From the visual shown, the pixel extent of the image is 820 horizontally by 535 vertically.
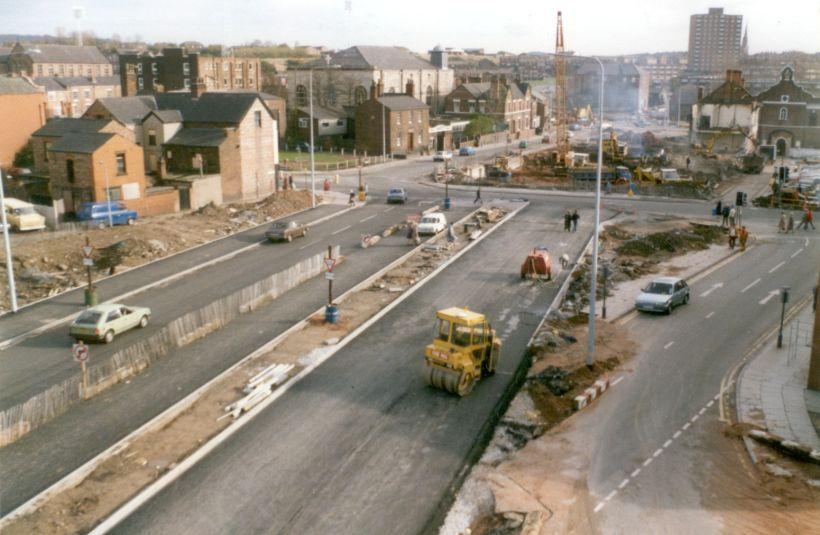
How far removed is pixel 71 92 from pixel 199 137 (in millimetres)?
49888

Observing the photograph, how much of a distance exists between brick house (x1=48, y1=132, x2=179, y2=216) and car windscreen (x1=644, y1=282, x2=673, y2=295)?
34194mm

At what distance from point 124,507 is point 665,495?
41.7 feet

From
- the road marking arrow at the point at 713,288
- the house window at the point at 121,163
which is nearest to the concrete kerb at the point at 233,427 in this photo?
the road marking arrow at the point at 713,288

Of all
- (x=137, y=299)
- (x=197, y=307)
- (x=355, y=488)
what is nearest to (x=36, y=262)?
(x=137, y=299)

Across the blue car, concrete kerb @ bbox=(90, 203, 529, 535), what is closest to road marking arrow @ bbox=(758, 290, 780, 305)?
concrete kerb @ bbox=(90, 203, 529, 535)

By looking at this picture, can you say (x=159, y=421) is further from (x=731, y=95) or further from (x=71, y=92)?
(x=731, y=95)

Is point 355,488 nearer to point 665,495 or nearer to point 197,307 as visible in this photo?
point 665,495

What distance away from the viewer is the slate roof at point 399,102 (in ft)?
298

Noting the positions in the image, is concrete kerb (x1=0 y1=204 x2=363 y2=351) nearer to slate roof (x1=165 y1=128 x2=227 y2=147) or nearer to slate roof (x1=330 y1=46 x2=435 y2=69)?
slate roof (x1=165 y1=128 x2=227 y2=147)

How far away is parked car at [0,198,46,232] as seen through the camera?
44.5 meters

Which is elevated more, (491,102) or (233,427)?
(491,102)

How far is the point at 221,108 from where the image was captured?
206ft

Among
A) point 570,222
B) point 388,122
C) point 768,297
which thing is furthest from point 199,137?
point 768,297

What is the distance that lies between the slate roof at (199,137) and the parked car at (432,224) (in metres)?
20.3
